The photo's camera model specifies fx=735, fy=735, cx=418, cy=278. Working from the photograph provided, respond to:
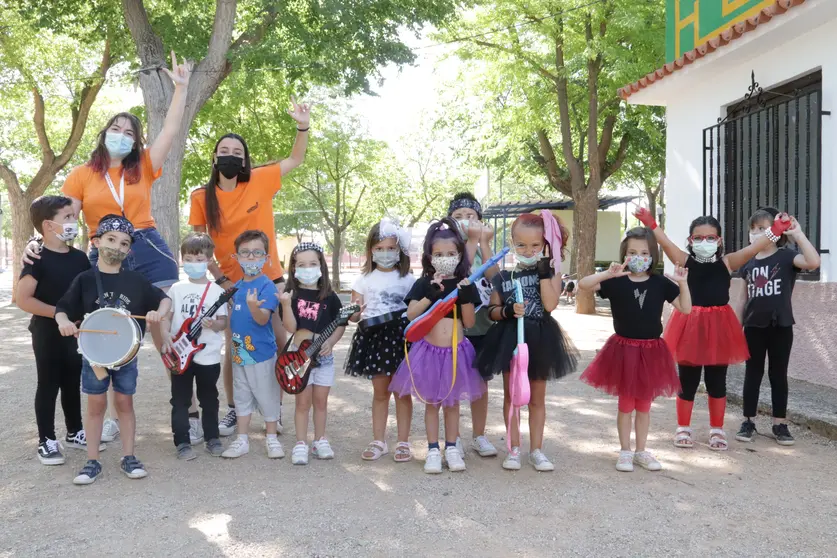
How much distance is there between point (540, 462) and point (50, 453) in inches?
117

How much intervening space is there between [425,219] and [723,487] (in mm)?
30728

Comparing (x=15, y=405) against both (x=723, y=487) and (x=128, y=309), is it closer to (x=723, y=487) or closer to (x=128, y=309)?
(x=128, y=309)

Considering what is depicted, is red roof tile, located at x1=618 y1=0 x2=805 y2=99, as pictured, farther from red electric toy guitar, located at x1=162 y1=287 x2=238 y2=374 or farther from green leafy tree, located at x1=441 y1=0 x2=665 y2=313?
red electric toy guitar, located at x1=162 y1=287 x2=238 y2=374

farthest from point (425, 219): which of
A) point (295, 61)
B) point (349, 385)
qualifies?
point (349, 385)

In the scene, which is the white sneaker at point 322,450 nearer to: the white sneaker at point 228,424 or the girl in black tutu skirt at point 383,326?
the girl in black tutu skirt at point 383,326

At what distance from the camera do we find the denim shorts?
15.2 ft

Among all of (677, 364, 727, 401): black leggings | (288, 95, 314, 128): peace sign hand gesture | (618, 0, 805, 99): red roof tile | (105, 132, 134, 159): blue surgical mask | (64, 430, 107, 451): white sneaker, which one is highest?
(618, 0, 805, 99): red roof tile

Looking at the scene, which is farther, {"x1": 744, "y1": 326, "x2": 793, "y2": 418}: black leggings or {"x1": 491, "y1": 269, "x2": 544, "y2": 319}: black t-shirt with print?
{"x1": 744, "y1": 326, "x2": 793, "y2": 418}: black leggings

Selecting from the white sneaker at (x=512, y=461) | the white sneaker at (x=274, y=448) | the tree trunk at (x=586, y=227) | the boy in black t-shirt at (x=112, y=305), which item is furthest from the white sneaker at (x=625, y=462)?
the tree trunk at (x=586, y=227)

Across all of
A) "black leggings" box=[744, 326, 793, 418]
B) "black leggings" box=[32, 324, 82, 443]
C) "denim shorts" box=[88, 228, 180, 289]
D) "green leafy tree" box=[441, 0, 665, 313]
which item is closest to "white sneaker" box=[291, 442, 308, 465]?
"denim shorts" box=[88, 228, 180, 289]

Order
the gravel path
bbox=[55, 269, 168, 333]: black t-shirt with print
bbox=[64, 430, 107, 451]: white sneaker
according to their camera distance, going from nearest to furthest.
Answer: the gravel path, bbox=[55, 269, 168, 333]: black t-shirt with print, bbox=[64, 430, 107, 451]: white sneaker

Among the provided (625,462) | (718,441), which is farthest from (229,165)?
(718,441)

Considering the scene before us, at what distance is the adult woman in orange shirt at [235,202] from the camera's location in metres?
4.87

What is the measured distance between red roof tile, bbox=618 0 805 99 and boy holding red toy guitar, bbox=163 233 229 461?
507 centimetres
